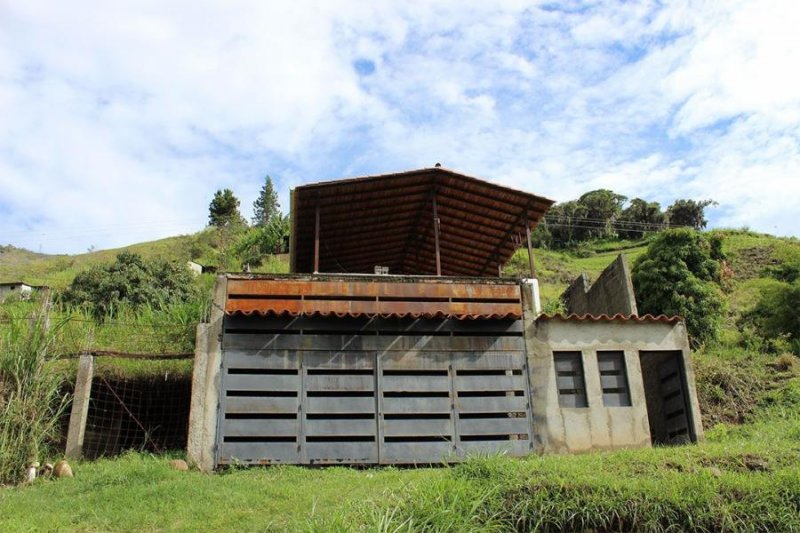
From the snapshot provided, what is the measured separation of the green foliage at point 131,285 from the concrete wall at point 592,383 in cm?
1762

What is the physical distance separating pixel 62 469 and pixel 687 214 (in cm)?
4864

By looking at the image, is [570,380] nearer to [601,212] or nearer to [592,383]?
[592,383]

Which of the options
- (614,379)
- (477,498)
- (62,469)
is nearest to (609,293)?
(614,379)

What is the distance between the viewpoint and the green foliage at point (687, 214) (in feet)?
166

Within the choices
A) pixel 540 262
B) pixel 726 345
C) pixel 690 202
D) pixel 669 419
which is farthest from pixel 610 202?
pixel 669 419

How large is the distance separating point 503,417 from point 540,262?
1285 inches

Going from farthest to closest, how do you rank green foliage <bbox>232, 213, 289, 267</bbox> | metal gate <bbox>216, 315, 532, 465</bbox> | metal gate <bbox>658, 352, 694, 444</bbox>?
green foliage <bbox>232, 213, 289, 267</bbox>
metal gate <bbox>658, 352, 694, 444</bbox>
metal gate <bbox>216, 315, 532, 465</bbox>

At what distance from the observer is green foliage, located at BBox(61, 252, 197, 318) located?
27625 mm

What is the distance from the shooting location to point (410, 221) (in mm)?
17250

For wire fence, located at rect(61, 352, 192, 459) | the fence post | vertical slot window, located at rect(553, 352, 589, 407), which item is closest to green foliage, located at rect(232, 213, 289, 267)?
wire fence, located at rect(61, 352, 192, 459)

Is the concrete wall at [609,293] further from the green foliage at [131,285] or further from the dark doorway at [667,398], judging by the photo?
the green foliage at [131,285]

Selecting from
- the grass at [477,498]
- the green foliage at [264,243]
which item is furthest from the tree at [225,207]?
the grass at [477,498]

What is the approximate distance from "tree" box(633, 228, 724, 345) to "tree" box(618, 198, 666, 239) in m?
26.5

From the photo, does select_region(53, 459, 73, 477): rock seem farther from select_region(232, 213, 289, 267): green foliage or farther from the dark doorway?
select_region(232, 213, 289, 267): green foliage
